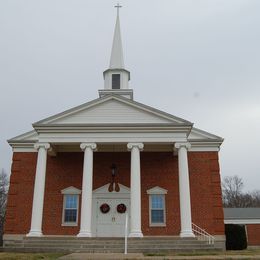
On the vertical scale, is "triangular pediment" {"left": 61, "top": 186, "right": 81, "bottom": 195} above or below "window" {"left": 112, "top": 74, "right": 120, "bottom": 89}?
below

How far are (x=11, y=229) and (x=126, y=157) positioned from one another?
892 centimetres

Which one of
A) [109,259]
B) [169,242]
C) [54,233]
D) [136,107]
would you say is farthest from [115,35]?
[109,259]

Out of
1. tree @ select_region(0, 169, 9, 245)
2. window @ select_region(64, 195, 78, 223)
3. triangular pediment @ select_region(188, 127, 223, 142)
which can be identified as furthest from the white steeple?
tree @ select_region(0, 169, 9, 245)

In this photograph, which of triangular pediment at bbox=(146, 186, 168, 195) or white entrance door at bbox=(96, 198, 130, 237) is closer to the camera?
white entrance door at bbox=(96, 198, 130, 237)

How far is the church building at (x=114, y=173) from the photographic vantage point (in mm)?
22688

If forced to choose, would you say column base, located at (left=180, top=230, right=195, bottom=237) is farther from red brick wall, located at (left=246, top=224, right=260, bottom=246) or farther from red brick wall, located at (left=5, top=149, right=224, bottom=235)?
red brick wall, located at (left=246, top=224, right=260, bottom=246)

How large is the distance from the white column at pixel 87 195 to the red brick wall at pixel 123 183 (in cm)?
356

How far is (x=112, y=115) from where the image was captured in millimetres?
23750

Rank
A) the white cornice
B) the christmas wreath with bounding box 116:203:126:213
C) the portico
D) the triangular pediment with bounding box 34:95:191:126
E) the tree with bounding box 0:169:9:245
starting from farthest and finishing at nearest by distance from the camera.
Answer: the tree with bounding box 0:169:9:245 < the white cornice < the christmas wreath with bounding box 116:203:126:213 < the triangular pediment with bounding box 34:95:191:126 < the portico

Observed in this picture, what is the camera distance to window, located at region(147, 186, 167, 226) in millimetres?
24688

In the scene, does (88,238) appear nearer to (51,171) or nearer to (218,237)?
(51,171)

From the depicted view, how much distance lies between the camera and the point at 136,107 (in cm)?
2370

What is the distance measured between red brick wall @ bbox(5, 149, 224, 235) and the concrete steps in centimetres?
515

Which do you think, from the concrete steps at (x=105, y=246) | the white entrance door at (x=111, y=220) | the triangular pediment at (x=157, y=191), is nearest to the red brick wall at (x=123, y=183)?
the triangular pediment at (x=157, y=191)
